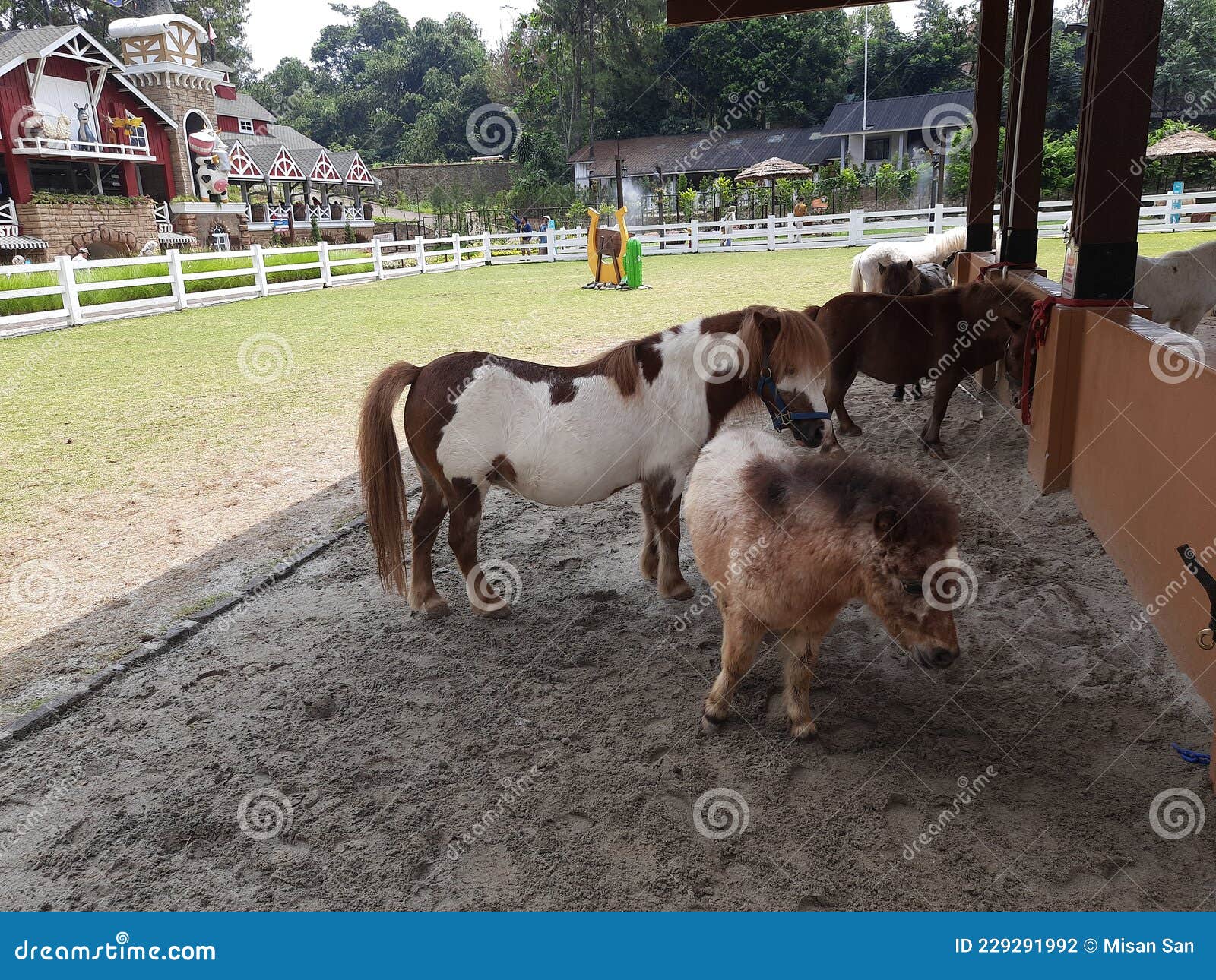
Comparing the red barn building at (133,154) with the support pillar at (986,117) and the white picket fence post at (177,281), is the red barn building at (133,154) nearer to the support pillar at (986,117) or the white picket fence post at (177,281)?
the white picket fence post at (177,281)

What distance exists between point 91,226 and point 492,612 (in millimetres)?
31600

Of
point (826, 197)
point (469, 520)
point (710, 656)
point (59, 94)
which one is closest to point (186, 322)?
point (469, 520)

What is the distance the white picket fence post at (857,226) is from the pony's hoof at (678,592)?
24176 mm

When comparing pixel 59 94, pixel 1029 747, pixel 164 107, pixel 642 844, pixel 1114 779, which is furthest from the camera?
pixel 164 107

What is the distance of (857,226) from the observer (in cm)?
2536

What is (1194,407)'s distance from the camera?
10.2 feet

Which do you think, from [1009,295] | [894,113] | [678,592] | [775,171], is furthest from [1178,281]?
[894,113]

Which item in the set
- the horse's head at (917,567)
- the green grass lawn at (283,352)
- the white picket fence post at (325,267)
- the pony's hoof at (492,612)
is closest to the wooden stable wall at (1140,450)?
the horse's head at (917,567)

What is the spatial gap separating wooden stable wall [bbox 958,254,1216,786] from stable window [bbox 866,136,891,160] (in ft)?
150

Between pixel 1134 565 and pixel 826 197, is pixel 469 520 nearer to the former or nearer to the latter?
pixel 1134 565

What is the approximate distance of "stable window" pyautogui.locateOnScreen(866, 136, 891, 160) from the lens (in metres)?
45.2

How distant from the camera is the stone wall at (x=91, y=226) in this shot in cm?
2622

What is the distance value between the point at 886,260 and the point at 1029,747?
726 centimetres

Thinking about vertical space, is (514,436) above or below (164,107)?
below
